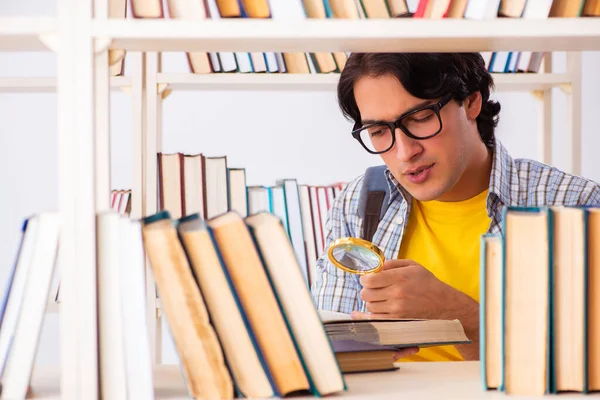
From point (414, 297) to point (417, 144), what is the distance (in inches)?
15.9

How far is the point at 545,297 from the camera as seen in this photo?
0.79 metres

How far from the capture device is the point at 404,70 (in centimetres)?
160

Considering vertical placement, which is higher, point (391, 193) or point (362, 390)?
point (391, 193)

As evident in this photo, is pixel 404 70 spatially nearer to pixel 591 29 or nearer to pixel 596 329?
pixel 591 29

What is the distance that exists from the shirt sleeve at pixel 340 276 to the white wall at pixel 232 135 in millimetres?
1607

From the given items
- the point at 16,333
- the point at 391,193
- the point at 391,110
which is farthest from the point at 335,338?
the point at 391,193

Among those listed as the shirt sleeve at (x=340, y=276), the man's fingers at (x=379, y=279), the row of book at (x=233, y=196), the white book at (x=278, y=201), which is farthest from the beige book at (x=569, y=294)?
the white book at (x=278, y=201)

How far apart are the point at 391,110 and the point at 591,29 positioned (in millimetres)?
784

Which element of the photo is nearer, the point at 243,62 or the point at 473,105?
the point at 473,105

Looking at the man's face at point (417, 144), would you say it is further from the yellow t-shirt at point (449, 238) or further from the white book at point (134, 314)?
the white book at point (134, 314)

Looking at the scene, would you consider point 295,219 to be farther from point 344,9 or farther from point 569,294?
point 569,294

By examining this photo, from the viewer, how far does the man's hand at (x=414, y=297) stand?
1.37m

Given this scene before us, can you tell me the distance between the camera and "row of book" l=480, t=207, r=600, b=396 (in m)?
0.79

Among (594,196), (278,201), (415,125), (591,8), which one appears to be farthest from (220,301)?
(278,201)
